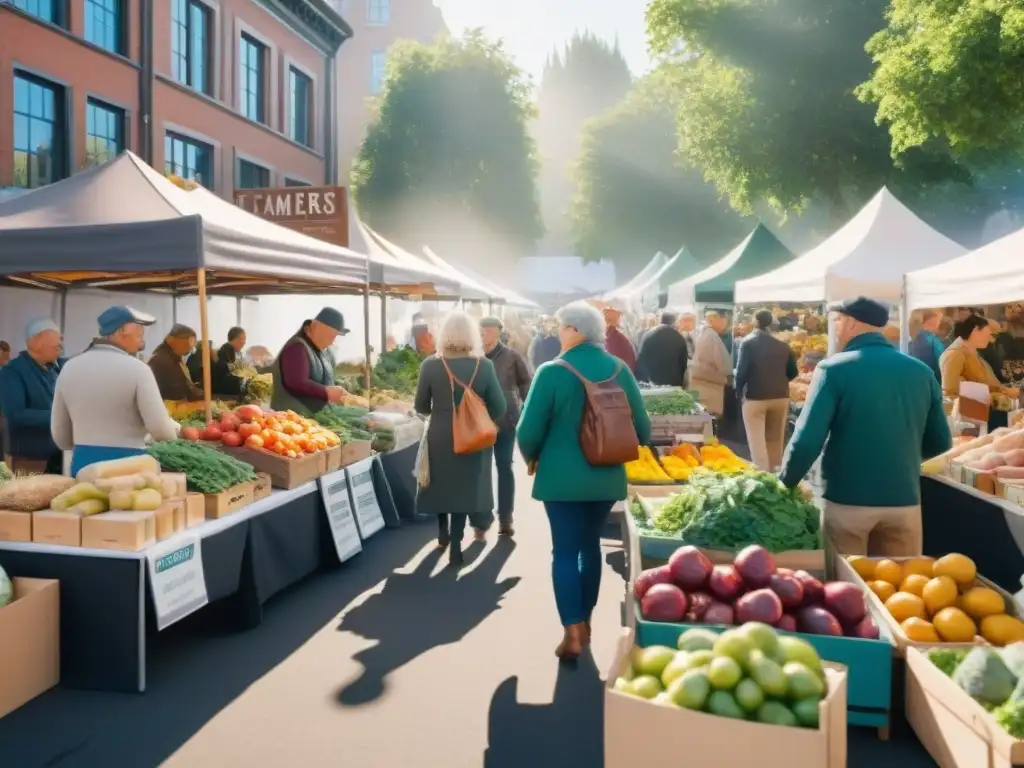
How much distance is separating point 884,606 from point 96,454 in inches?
170

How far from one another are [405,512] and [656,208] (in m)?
41.6

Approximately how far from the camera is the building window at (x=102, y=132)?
51.9ft

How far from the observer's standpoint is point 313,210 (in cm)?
1214

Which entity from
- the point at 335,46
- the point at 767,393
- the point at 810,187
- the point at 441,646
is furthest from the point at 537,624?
the point at 335,46

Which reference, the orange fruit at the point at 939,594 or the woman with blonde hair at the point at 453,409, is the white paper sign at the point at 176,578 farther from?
the orange fruit at the point at 939,594

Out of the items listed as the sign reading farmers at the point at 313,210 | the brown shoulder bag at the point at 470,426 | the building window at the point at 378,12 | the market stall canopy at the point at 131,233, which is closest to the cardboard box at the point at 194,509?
the market stall canopy at the point at 131,233

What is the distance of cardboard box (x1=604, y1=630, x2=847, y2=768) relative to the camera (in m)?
2.97

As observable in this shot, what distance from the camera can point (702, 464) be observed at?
24.2 ft

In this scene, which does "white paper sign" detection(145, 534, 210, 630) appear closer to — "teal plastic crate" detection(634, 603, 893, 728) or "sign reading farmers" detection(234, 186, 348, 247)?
"teal plastic crate" detection(634, 603, 893, 728)

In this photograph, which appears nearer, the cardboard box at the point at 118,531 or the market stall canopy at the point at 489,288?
the cardboard box at the point at 118,531

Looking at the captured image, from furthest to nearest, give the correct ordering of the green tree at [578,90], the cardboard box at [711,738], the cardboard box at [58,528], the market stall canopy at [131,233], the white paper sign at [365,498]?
the green tree at [578,90] → the white paper sign at [365,498] → the market stall canopy at [131,233] → the cardboard box at [58,528] → the cardboard box at [711,738]

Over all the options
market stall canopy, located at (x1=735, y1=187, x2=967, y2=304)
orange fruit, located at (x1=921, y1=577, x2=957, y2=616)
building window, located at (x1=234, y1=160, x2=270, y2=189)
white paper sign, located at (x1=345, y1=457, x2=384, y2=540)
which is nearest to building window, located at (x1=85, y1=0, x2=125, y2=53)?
building window, located at (x1=234, y1=160, x2=270, y2=189)

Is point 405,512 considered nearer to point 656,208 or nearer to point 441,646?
point 441,646

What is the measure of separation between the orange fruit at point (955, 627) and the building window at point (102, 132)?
14.5 meters
